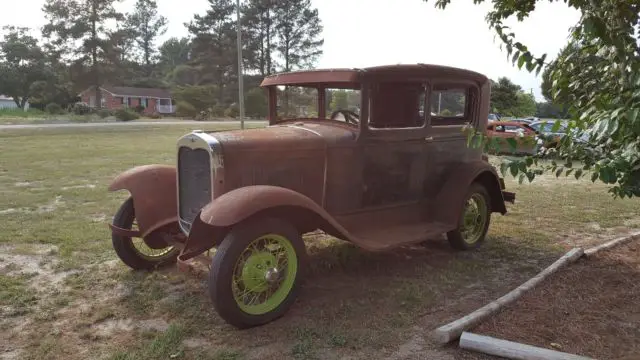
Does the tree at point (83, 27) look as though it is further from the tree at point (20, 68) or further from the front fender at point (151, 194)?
the front fender at point (151, 194)

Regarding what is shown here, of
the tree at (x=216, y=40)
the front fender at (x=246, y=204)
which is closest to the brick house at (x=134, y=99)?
the tree at (x=216, y=40)

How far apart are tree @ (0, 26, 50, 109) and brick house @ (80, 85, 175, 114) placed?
5.15 metres

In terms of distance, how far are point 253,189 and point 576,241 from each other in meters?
4.30

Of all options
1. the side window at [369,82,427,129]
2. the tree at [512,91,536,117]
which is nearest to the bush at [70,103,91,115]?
the tree at [512,91,536,117]

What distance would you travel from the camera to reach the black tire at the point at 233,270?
3.31 metres

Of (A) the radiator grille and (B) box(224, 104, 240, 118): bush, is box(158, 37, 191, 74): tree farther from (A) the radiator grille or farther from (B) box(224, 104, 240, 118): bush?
(A) the radiator grille

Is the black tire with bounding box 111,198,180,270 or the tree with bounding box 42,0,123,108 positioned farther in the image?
the tree with bounding box 42,0,123,108

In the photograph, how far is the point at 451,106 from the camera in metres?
5.41

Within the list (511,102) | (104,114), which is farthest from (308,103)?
(104,114)

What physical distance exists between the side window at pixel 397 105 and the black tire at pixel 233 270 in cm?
151

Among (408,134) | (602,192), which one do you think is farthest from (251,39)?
(408,134)

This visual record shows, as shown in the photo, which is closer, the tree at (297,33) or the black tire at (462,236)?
the black tire at (462,236)

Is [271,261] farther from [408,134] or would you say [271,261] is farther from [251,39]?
[251,39]

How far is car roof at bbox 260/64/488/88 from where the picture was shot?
170 inches
